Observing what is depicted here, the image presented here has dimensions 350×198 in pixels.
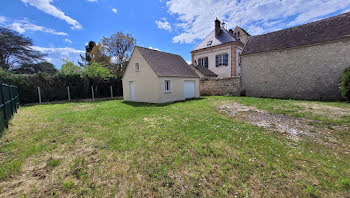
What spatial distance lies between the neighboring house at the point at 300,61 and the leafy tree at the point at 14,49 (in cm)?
3708

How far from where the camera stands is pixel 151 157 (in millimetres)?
3318

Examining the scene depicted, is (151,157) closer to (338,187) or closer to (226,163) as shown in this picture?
(226,163)

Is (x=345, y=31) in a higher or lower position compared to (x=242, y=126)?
higher

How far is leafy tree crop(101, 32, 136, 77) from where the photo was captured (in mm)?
23969

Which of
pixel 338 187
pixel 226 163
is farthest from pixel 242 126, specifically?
pixel 338 187

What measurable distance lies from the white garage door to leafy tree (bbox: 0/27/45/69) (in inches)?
1201

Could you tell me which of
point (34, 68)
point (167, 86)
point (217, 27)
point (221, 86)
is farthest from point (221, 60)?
point (34, 68)

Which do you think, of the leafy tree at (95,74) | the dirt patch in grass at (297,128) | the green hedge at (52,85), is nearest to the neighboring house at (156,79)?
the leafy tree at (95,74)

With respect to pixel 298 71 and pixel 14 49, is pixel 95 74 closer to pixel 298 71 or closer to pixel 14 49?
pixel 298 71

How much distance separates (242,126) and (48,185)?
5510 mm

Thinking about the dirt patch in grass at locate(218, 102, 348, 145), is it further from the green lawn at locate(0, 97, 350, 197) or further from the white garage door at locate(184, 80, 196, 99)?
the white garage door at locate(184, 80, 196, 99)

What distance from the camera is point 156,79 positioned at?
11.2 meters

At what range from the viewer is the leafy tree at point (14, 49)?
79.7 ft

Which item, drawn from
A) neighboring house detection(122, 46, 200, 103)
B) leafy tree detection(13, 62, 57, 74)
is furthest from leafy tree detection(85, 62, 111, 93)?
leafy tree detection(13, 62, 57, 74)
